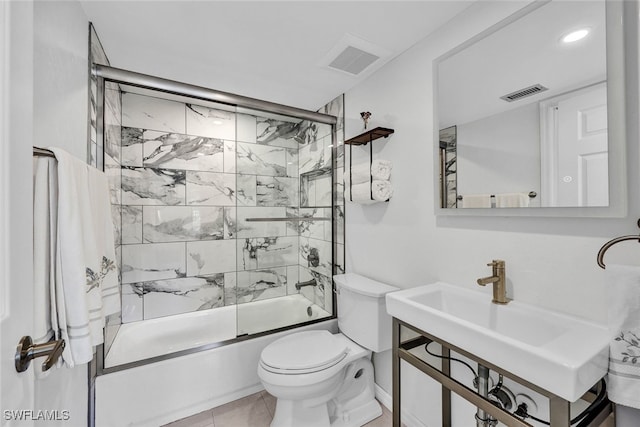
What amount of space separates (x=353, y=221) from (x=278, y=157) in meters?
0.77

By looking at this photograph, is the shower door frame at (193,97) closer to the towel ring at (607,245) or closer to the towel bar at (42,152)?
the towel bar at (42,152)

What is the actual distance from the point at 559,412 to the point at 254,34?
6.60ft

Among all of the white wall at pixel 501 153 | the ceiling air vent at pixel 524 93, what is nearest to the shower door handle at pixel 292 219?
the white wall at pixel 501 153

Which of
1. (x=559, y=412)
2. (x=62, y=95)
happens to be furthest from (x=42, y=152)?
(x=559, y=412)

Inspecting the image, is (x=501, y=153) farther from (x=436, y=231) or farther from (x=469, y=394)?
(x=469, y=394)

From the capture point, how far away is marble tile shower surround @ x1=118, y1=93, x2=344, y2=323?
2.10 m

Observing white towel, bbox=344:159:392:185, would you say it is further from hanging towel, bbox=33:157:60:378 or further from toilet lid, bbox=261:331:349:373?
hanging towel, bbox=33:157:60:378

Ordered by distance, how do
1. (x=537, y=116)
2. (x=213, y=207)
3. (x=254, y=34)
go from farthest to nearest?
(x=213, y=207)
(x=254, y=34)
(x=537, y=116)

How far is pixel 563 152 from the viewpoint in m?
1.03

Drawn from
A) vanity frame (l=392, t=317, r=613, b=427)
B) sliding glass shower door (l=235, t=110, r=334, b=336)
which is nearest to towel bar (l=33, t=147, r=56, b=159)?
sliding glass shower door (l=235, t=110, r=334, b=336)

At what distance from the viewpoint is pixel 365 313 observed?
68.7 inches

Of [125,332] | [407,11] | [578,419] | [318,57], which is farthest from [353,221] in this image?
[125,332]

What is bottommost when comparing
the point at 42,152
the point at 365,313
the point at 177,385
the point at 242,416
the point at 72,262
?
the point at 242,416

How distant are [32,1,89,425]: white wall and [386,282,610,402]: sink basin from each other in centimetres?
140
